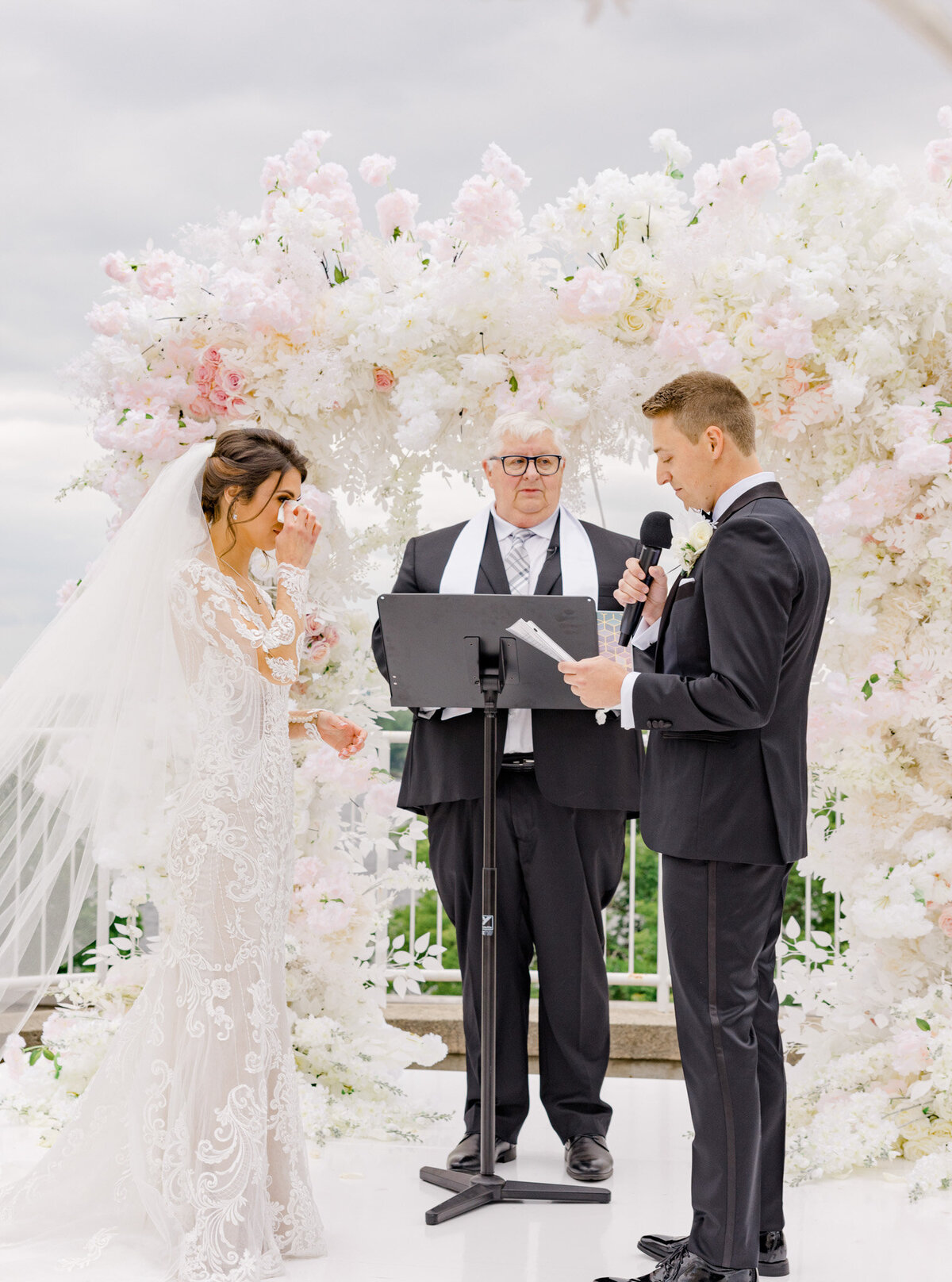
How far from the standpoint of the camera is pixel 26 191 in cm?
678

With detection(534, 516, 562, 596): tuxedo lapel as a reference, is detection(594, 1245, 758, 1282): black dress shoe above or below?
below

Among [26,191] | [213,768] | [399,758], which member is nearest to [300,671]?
[213,768]

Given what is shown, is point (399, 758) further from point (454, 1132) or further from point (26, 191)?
point (26, 191)

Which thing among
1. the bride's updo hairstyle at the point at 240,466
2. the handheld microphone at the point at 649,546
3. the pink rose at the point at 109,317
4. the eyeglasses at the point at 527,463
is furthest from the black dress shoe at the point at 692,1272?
the pink rose at the point at 109,317

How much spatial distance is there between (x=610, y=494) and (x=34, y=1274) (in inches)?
107

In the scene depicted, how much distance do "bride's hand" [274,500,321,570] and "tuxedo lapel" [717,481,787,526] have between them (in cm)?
96

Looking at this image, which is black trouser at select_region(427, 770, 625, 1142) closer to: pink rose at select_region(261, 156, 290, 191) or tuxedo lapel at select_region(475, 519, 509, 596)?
tuxedo lapel at select_region(475, 519, 509, 596)

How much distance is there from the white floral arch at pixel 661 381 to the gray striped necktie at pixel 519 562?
1.59 feet

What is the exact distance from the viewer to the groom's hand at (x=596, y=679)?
252cm

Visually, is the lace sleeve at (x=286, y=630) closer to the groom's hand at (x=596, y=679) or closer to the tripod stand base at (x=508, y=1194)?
the groom's hand at (x=596, y=679)

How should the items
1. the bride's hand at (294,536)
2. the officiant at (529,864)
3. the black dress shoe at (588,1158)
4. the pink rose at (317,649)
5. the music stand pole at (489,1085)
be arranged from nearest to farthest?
the bride's hand at (294,536), the music stand pole at (489,1085), the black dress shoe at (588,1158), the officiant at (529,864), the pink rose at (317,649)

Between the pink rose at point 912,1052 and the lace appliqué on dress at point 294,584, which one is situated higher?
the lace appliqué on dress at point 294,584

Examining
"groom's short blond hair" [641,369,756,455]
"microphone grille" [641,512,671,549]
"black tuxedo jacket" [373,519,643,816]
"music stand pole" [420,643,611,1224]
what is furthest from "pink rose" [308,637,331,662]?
"groom's short blond hair" [641,369,756,455]

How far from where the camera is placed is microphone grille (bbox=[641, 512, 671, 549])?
109 inches
